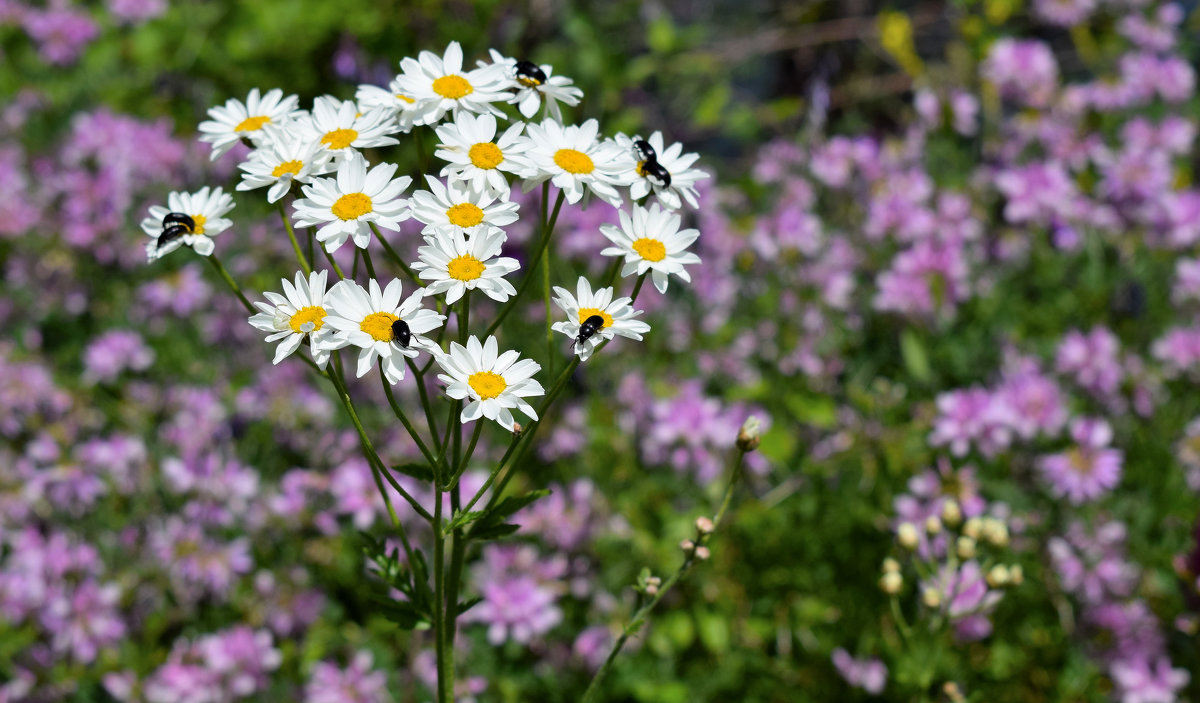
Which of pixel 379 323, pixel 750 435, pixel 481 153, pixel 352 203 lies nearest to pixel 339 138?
pixel 352 203

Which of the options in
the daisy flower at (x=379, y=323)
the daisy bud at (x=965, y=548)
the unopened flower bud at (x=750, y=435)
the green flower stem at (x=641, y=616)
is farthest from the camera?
the daisy bud at (x=965, y=548)

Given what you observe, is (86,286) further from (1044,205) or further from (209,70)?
(1044,205)

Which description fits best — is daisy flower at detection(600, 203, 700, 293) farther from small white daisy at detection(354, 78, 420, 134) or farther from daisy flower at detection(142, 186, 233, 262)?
daisy flower at detection(142, 186, 233, 262)

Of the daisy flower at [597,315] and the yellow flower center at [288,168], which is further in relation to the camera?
the yellow flower center at [288,168]

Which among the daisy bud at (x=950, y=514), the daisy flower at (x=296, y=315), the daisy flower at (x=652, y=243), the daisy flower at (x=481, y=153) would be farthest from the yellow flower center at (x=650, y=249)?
the daisy bud at (x=950, y=514)

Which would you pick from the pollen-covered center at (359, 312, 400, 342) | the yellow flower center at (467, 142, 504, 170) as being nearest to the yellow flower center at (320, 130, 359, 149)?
the yellow flower center at (467, 142, 504, 170)

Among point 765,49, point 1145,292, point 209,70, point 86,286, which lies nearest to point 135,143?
point 86,286

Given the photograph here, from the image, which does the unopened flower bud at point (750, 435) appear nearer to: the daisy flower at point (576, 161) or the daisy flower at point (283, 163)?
the daisy flower at point (576, 161)
